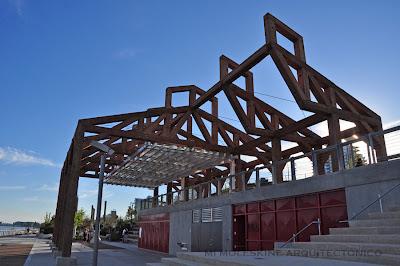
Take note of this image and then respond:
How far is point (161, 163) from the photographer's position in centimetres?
2283

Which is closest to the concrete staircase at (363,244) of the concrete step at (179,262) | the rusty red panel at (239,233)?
the concrete step at (179,262)

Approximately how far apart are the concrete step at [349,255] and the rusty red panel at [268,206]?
19.6 ft

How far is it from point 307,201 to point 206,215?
25.9 feet

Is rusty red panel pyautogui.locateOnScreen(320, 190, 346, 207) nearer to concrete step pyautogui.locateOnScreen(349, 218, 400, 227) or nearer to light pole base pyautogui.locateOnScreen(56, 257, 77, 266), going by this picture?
concrete step pyautogui.locateOnScreen(349, 218, 400, 227)

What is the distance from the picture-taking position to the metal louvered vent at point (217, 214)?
59.7ft

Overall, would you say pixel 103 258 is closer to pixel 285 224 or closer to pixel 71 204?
pixel 71 204

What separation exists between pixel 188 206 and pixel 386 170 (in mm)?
14202

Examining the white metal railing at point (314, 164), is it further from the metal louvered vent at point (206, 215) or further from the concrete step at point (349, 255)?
the concrete step at point (349, 255)

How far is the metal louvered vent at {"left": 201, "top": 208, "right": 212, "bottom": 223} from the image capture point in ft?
63.1

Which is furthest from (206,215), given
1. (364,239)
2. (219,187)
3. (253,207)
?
(364,239)

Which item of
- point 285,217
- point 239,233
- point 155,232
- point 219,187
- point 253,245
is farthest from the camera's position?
point 155,232

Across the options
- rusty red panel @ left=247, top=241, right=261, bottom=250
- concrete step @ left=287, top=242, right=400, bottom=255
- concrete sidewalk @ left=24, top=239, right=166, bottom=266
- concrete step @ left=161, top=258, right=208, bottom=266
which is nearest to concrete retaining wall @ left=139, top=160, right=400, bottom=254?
rusty red panel @ left=247, top=241, right=261, bottom=250

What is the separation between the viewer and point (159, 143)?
19484 mm

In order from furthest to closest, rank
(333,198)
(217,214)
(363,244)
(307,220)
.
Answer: (217,214)
(307,220)
(333,198)
(363,244)
